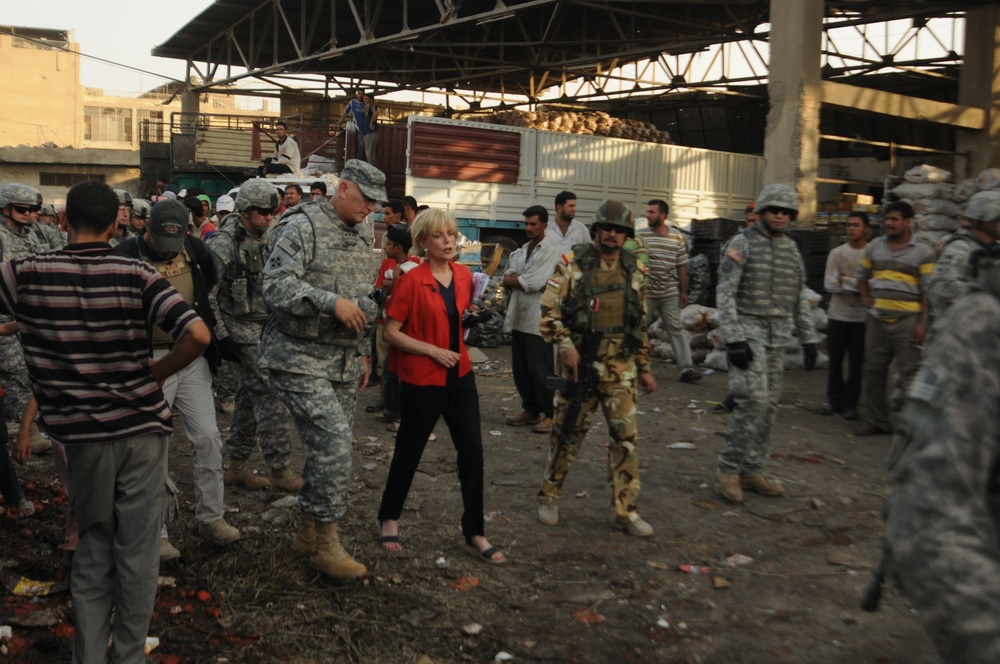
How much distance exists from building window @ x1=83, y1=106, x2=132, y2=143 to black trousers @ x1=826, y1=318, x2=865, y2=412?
156 feet

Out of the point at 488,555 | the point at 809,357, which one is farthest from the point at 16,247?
the point at 809,357

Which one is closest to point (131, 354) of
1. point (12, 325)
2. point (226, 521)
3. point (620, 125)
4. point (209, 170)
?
point (12, 325)

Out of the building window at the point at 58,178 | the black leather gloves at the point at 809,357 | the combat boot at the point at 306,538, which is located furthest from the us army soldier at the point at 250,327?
the building window at the point at 58,178

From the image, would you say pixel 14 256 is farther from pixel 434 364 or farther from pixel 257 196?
pixel 434 364

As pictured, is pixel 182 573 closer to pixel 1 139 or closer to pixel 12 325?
pixel 12 325

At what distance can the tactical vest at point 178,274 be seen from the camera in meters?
4.60

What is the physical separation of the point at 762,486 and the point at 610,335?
5.62ft

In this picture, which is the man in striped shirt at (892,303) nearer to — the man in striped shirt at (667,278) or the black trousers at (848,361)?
the black trousers at (848,361)

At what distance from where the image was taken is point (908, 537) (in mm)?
1550

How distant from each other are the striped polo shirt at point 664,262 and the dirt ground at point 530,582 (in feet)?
10.8

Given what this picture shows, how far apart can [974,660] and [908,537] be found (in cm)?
22

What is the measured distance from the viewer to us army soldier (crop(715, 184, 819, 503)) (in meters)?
5.71

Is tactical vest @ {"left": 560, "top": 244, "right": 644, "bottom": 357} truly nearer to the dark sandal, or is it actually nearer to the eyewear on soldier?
the eyewear on soldier

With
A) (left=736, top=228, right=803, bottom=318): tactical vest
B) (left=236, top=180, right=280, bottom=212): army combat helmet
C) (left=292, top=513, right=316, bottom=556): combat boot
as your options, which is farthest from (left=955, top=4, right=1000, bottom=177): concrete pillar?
(left=292, top=513, right=316, bottom=556): combat boot
